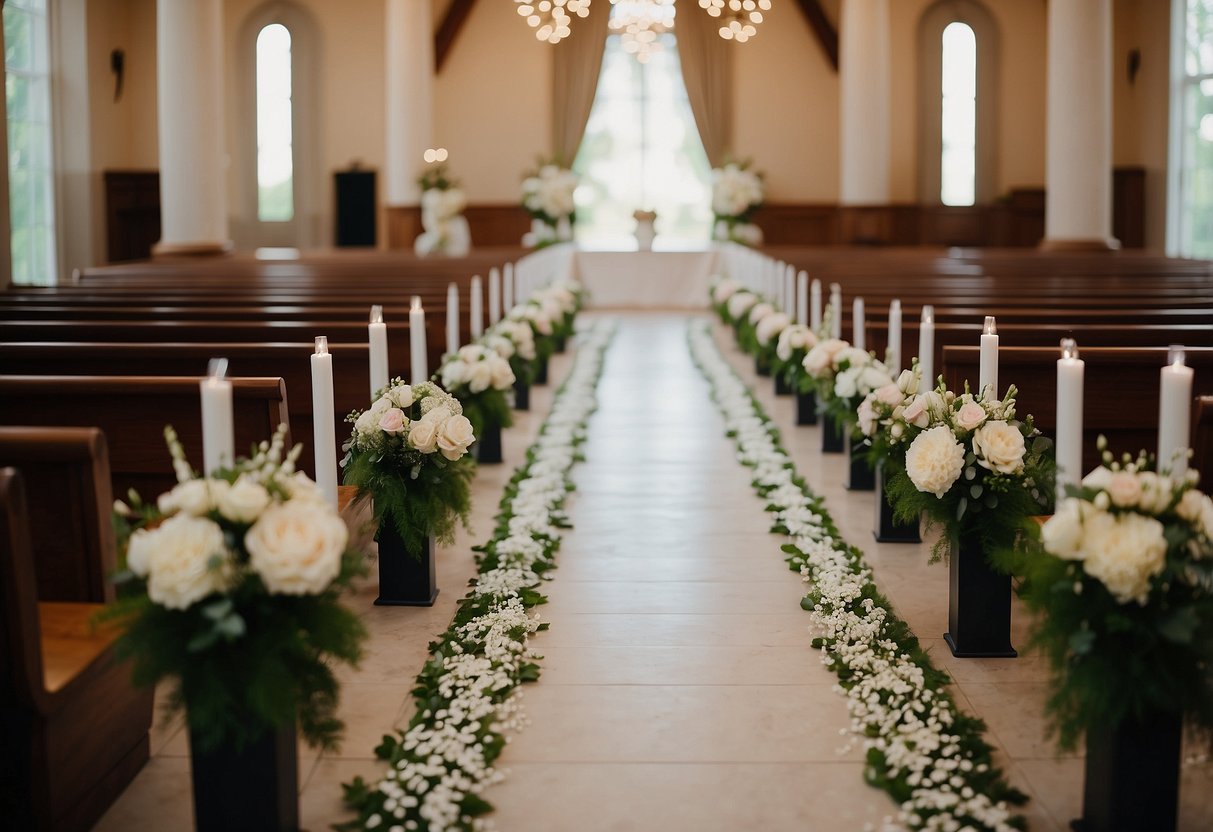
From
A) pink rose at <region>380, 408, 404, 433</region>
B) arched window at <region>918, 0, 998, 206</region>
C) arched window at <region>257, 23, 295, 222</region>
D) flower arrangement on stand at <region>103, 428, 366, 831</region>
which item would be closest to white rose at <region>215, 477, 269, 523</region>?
flower arrangement on stand at <region>103, 428, 366, 831</region>

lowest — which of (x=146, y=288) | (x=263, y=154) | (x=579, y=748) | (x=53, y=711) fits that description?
(x=579, y=748)

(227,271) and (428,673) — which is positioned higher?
(227,271)

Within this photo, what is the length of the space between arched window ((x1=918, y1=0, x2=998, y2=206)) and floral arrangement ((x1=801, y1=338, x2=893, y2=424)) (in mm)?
13904

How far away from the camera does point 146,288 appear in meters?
7.50

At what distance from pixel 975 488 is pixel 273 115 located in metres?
16.9

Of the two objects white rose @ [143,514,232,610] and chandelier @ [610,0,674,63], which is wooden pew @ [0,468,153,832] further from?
chandelier @ [610,0,674,63]

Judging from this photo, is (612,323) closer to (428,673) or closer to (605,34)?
(605,34)

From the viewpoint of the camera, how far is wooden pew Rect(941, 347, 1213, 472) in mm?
4262

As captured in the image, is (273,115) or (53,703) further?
(273,115)

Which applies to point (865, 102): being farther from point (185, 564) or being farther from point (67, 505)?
point (185, 564)

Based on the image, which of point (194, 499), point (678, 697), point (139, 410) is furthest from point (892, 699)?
point (139, 410)

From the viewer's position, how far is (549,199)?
16.7 metres

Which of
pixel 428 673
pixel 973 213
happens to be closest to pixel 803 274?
pixel 428 673

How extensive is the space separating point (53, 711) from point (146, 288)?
210 inches
